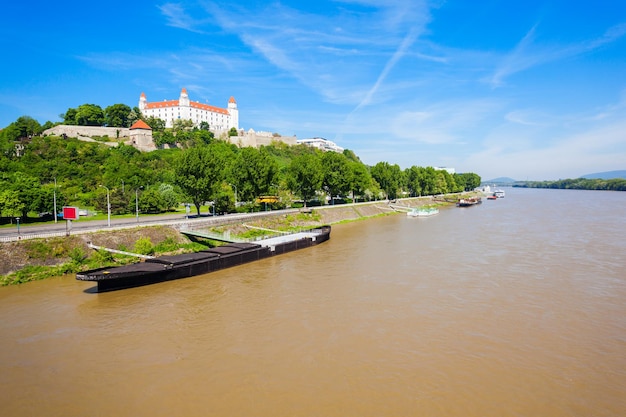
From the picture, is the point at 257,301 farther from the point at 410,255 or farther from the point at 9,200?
the point at 9,200

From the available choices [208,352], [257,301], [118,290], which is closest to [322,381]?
[208,352]

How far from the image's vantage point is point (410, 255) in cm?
3291

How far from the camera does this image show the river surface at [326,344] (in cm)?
1145

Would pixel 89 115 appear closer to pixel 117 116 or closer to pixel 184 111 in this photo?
pixel 117 116

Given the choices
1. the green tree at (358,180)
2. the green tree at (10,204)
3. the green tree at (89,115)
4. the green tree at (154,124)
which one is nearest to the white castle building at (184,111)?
the green tree at (154,124)

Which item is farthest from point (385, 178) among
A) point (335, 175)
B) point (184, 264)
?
point (184, 264)

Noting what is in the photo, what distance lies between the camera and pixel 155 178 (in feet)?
240

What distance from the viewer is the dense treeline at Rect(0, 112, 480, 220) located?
45.7 metres

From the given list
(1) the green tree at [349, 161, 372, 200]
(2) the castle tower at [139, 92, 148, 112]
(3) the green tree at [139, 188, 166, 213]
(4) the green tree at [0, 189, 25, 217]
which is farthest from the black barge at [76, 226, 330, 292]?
(2) the castle tower at [139, 92, 148, 112]

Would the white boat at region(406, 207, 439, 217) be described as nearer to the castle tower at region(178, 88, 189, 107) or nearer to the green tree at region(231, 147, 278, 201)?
the green tree at region(231, 147, 278, 201)

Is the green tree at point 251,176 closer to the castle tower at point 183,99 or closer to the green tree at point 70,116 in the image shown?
the green tree at point 70,116

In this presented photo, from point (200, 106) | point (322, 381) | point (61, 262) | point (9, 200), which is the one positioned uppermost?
point (200, 106)

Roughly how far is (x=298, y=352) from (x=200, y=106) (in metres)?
150

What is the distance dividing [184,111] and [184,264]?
5191 inches
